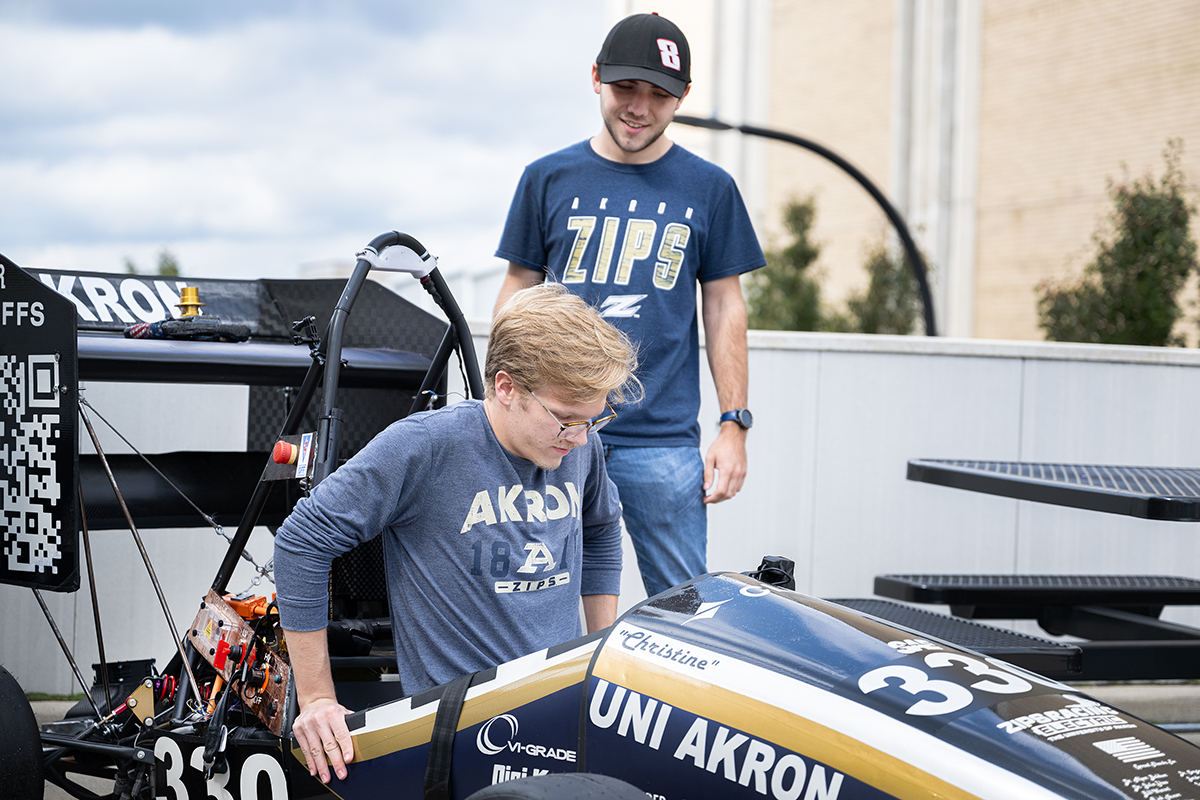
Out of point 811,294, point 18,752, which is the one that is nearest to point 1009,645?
point 18,752

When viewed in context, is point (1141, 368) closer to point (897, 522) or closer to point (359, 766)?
point (897, 522)

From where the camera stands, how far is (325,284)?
3441 mm

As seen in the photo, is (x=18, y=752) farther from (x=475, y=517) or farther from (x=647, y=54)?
(x=647, y=54)

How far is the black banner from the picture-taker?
8.03ft

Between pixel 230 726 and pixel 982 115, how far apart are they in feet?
59.8

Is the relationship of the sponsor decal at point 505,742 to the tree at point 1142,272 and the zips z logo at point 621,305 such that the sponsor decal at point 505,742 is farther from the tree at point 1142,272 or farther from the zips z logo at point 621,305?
the tree at point 1142,272

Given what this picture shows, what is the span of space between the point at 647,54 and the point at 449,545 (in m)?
1.33

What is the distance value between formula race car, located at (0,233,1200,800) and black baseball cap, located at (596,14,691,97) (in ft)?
2.49

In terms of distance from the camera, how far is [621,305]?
9.44ft

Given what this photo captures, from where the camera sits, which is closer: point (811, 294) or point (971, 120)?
point (811, 294)

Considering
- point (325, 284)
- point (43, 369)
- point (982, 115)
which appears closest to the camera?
point (43, 369)

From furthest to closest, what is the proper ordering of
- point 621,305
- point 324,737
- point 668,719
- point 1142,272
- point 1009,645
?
point 1142,272 < point 1009,645 < point 621,305 < point 324,737 < point 668,719

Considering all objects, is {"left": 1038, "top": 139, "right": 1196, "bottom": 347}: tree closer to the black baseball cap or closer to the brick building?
the brick building

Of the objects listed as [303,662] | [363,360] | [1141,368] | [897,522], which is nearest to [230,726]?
[303,662]
